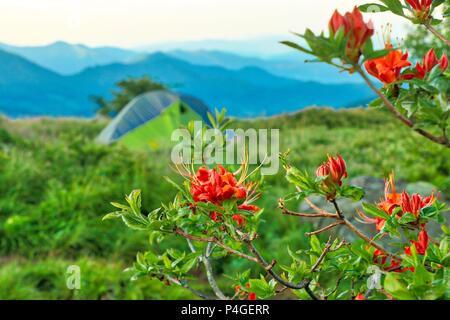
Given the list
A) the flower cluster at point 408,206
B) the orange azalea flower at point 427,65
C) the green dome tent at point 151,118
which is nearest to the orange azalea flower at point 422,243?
the flower cluster at point 408,206

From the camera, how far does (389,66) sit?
3.40ft

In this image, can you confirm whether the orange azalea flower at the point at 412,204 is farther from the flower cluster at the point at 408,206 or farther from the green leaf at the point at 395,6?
the green leaf at the point at 395,6

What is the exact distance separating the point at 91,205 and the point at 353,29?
464cm

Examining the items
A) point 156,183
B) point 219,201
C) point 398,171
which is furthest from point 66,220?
point 219,201

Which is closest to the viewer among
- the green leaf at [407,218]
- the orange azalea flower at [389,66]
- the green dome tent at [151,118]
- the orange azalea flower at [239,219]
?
the orange azalea flower at [389,66]

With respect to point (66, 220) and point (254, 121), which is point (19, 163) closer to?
point (66, 220)

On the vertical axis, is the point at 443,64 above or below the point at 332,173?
above

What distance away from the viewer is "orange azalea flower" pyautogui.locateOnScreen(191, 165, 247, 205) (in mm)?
1115

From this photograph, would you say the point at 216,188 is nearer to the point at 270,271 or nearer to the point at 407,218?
the point at 270,271

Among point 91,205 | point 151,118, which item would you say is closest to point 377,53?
point 91,205

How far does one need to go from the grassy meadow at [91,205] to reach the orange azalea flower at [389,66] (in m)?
2.26

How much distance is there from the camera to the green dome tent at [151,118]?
10141 mm

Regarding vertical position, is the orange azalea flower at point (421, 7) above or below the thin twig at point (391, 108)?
above
